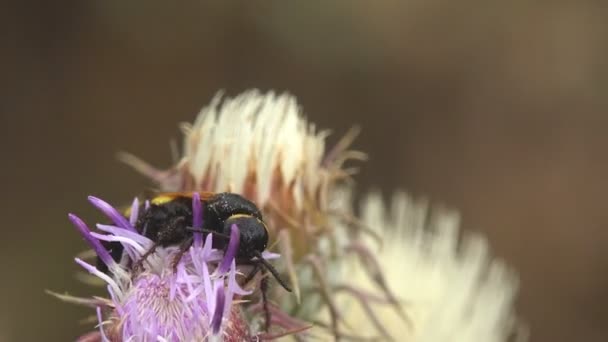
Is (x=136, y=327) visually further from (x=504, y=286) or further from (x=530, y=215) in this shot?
(x=530, y=215)

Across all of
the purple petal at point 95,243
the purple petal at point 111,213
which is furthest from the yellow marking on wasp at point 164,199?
the purple petal at point 95,243

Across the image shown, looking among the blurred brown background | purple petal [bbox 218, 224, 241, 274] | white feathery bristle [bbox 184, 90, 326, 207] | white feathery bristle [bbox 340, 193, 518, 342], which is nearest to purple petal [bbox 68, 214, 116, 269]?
purple petal [bbox 218, 224, 241, 274]

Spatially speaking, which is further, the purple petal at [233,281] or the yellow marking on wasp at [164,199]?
the yellow marking on wasp at [164,199]

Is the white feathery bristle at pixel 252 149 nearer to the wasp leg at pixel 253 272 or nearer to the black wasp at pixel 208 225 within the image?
the black wasp at pixel 208 225

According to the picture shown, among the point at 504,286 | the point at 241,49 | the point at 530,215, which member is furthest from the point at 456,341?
the point at 241,49

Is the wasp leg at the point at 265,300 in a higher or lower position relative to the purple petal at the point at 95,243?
lower

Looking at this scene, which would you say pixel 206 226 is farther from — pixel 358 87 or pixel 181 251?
pixel 358 87

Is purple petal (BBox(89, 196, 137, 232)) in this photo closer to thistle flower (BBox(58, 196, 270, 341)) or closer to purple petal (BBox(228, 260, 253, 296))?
thistle flower (BBox(58, 196, 270, 341))
